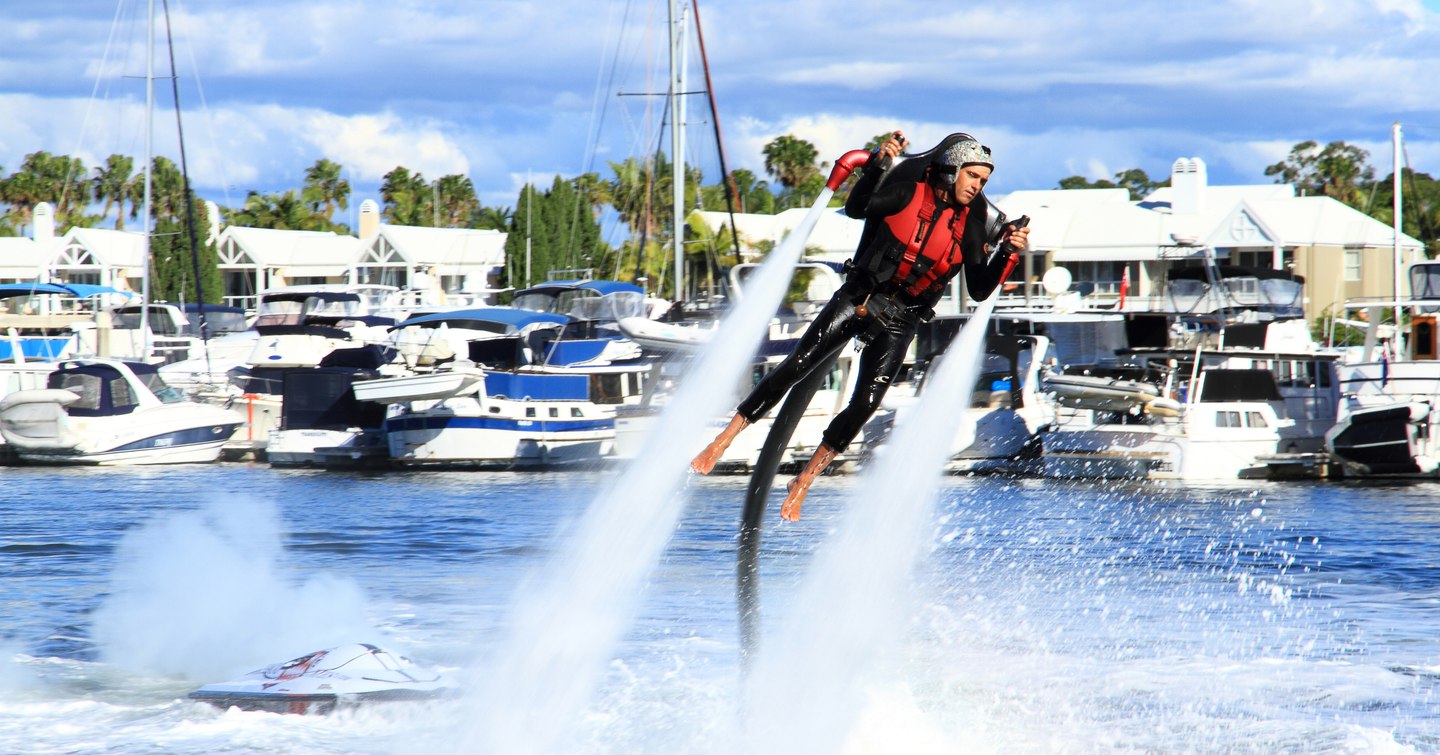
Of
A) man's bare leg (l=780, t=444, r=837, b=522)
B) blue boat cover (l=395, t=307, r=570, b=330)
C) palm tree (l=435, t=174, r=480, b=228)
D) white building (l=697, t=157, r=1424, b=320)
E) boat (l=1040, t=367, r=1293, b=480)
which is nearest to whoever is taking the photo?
man's bare leg (l=780, t=444, r=837, b=522)

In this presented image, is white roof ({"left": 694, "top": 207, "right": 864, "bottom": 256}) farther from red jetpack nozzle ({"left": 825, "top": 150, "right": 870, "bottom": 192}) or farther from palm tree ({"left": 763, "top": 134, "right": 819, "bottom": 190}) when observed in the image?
red jetpack nozzle ({"left": 825, "top": 150, "right": 870, "bottom": 192})

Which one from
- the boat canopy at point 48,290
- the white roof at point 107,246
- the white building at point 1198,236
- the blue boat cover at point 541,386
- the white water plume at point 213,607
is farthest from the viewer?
the white roof at point 107,246

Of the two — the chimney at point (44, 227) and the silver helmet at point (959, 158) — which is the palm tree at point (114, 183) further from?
the silver helmet at point (959, 158)

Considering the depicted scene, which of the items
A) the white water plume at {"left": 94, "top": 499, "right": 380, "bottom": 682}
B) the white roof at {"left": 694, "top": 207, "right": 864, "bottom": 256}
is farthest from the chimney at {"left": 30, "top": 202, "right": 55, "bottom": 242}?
the white water plume at {"left": 94, "top": 499, "right": 380, "bottom": 682}

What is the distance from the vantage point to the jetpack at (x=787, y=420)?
8.77m

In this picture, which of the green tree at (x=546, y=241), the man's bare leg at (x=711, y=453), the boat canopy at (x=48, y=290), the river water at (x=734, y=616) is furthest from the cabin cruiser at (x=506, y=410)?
the green tree at (x=546, y=241)

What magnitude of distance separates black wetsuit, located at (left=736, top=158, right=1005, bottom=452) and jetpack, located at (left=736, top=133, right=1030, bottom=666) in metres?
0.07

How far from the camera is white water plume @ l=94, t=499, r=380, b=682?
556 inches

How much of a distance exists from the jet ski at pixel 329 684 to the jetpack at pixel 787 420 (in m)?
3.27

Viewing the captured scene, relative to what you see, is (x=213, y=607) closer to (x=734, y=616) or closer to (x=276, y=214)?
(x=734, y=616)

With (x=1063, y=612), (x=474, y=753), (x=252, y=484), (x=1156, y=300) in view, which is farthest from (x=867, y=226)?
(x=1156, y=300)

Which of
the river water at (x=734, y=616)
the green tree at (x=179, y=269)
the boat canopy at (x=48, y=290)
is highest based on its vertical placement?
the green tree at (x=179, y=269)

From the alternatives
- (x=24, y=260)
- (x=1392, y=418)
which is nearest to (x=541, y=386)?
(x=1392, y=418)

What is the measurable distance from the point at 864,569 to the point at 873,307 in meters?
1.74
